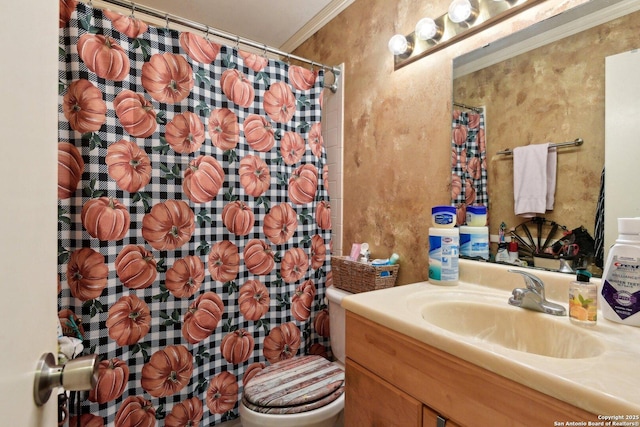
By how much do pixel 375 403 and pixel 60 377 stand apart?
739 mm

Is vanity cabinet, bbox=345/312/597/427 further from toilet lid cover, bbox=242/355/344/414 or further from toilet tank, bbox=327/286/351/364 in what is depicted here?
toilet tank, bbox=327/286/351/364

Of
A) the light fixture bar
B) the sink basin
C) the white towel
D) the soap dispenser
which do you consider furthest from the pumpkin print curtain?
the soap dispenser

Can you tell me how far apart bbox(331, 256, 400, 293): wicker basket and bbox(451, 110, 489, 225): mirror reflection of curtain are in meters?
0.39

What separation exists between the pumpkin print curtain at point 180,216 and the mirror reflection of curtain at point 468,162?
0.76m

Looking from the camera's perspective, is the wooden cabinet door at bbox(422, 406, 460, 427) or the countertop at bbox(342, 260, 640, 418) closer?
the countertop at bbox(342, 260, 640, 418)

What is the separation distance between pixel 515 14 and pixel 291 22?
1396 mm

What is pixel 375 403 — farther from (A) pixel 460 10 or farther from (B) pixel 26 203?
(A) pixel 460 10

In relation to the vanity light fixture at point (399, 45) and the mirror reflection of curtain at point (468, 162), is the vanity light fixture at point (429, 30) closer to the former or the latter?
the vanity light fixture at point (399, 45)

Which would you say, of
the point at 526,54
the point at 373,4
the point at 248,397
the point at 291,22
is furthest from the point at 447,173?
the point at 291,22

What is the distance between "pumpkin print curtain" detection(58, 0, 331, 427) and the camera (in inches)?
46.4

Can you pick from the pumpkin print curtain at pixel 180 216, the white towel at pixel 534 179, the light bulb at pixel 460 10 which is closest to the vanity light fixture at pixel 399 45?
the light bulb at pixel 460 10

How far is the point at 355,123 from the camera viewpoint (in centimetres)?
175

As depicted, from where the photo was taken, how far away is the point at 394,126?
1.50m

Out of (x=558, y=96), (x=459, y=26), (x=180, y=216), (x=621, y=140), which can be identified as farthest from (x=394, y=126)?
(x=180, y=216)
